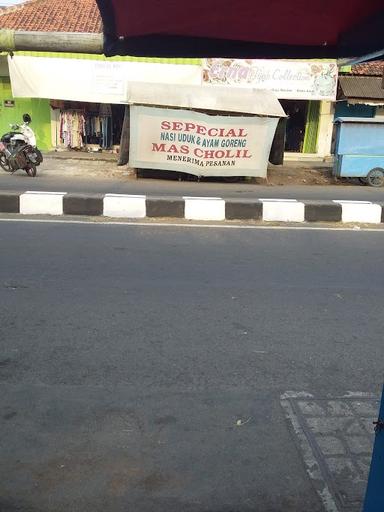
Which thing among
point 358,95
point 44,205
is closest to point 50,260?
point 44,205

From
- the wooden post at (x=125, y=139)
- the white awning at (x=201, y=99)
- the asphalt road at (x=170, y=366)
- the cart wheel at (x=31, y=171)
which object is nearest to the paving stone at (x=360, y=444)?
the asphalt road at (x=170, y=366)

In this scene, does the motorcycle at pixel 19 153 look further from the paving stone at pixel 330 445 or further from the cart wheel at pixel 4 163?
the paving stone at pixel 330 445

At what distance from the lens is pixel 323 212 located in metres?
7.98

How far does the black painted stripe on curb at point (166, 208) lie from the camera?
25.7 feet

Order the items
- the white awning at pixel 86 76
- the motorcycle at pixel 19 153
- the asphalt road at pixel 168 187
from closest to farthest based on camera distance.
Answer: the asphalt road at pixel 168 187 < the motorcycle at pixel 19 153 < the white awning at pixel 86 76

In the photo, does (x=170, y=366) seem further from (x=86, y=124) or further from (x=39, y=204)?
(x=86, y=124)

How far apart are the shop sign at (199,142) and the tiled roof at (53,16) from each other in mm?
6456

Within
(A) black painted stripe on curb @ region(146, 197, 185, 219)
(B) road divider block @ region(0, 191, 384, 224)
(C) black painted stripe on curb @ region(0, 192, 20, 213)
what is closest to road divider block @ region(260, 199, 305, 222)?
(B) road divider block @ region(0, 191, 384, 224)

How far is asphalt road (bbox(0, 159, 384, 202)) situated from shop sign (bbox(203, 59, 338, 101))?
14.6 feet

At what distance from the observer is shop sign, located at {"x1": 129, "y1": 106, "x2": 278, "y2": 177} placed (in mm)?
10805

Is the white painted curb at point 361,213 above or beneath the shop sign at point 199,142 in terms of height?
beneath

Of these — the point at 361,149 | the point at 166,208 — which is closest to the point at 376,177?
the point at 361,149

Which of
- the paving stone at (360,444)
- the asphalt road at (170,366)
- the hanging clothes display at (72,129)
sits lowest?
the asphalt road at (170,366)

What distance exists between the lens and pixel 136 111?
423 inches
